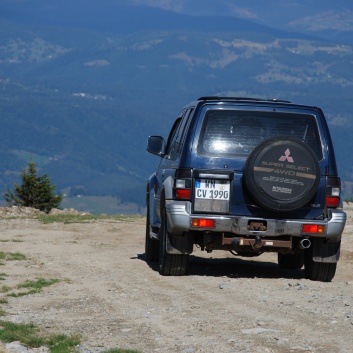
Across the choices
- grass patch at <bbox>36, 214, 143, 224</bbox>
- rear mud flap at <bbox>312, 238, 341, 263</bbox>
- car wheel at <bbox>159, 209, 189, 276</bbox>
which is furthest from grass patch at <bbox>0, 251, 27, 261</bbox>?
grass patch at <bbox>36, 214, 143, 224</bbox>

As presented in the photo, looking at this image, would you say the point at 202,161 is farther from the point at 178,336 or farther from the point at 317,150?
the point at 178,336

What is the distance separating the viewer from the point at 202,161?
12.8m

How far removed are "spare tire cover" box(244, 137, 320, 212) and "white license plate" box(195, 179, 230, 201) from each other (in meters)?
0.37

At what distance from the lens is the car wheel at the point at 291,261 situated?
15.2 m

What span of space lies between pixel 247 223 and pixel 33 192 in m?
29.7

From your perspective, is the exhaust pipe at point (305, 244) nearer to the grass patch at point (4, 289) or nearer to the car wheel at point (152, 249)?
the car wheel at point (152, 249)

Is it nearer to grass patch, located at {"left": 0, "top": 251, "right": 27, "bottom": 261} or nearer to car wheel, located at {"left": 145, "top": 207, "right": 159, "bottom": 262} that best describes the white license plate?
car wheel, located at {"left": 145, "top": 207, "right": 159, "bottom": 262}

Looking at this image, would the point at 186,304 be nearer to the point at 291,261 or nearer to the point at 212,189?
the point at 212,189

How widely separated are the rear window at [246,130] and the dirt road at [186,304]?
155 centimetres

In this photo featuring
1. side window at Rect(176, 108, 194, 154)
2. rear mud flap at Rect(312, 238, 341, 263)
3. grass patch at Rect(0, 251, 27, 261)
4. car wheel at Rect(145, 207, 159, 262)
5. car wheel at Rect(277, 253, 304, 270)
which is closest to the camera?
rear mud flap at Rect(312, 238, 341, 263)

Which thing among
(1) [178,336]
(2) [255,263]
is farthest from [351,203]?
(1) [178,336]

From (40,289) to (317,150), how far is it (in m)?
3.57

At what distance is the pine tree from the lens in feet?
135

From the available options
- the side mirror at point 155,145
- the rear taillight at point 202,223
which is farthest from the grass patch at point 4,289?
the side mirror at point 155,145
